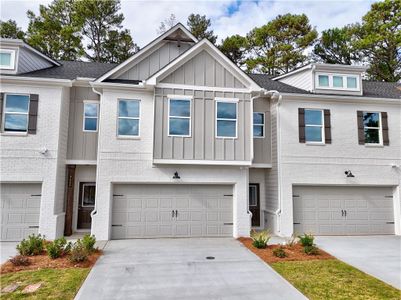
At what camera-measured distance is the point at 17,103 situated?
10.9 meters

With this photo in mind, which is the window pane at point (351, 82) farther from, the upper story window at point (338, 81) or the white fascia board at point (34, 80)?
the white fascia board at point (34, 80)

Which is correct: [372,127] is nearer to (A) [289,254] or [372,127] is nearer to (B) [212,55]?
(A) [289,254]

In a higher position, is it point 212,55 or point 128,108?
point 212,55

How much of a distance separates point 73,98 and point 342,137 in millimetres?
12012

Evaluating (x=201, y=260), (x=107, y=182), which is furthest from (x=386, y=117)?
(x=107, y=182)

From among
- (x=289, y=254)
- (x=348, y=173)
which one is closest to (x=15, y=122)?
(x=289, y=254)

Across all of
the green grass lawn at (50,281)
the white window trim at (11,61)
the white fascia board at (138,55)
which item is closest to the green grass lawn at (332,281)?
the green grass lawn at (50,281)

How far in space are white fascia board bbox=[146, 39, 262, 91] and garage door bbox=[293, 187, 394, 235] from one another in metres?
5.29

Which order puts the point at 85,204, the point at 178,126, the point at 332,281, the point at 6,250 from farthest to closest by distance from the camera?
the point at 85,204, the point at 178,126, the point at 6,250, the point at 332,281

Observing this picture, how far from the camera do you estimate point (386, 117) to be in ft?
42.9

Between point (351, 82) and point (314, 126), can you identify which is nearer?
point (314, 126)

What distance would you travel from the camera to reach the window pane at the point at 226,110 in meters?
11.6

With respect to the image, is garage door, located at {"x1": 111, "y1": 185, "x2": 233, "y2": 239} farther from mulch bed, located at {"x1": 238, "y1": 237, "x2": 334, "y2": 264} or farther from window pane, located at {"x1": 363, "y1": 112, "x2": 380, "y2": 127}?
window pane, located at {"x1": 363, "y1": 112, "x2": 380, "y2": 127}

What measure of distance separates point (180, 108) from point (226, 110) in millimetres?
1927
